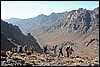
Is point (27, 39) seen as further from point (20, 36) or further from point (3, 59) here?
point (3, 59)

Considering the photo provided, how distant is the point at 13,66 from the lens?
2322 cm

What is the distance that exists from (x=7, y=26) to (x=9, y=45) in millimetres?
45881

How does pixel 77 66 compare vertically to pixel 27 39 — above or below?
below

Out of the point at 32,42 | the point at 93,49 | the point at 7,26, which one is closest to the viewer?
the point at 32,42

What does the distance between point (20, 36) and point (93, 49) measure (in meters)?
51.2

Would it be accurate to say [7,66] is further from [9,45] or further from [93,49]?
[93,49]

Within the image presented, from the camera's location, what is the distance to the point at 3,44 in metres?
70.0

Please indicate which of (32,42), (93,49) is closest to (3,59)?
(32,42)

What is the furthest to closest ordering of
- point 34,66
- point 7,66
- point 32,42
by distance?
point 32,42 < point 34,66 < point 7,66

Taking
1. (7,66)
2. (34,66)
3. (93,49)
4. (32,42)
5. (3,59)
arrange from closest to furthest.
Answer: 1. (7,66)
2. (34,66)
3. (3,59)
4. (32,42)
5. (93,49)

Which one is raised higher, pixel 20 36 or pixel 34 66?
pixel 20 36

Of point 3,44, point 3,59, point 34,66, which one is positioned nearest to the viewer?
point 34,66

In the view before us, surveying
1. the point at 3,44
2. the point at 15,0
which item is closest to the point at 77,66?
the point at 15,0

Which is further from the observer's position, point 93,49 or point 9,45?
point 93,49
